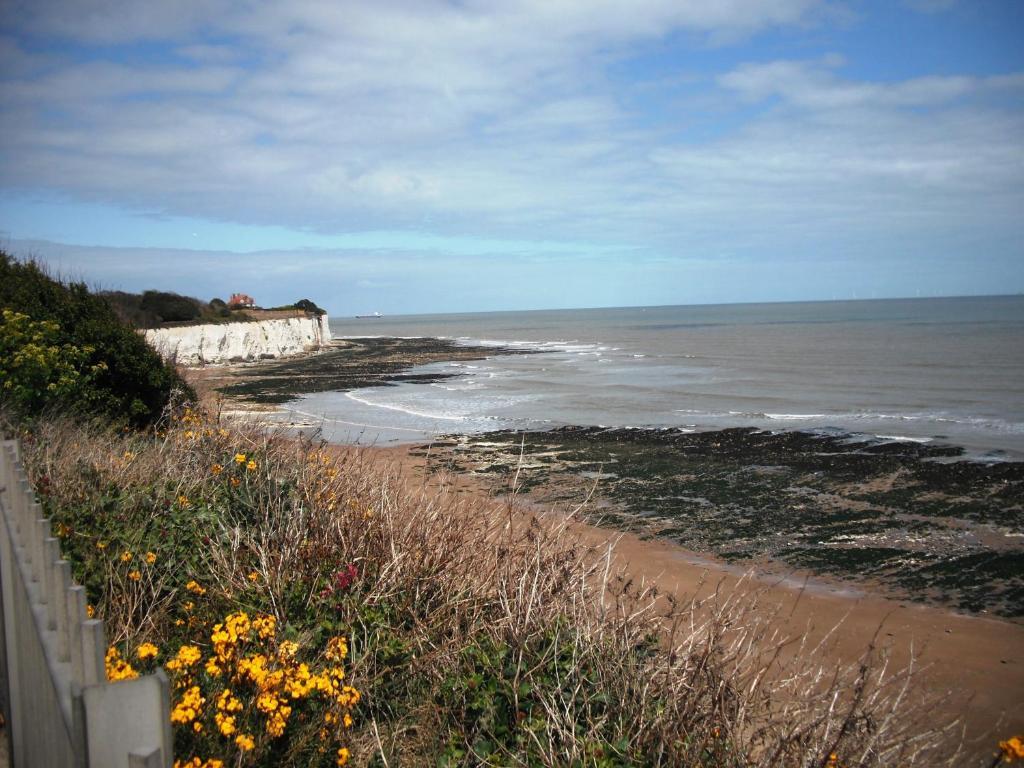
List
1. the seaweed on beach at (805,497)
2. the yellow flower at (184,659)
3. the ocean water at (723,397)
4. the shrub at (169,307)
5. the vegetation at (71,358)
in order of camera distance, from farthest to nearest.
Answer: the shrub at (169,307)
the ocean water at (723,397)
the seaweed on beach at (805,497)
the vegetation at (71,358)
the yellow flower at (184,659)

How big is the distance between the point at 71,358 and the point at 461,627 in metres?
8.71

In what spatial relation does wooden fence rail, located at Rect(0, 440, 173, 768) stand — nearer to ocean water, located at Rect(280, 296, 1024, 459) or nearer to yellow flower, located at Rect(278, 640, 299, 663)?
yellow flower, located at Rect(278, 640, 299, 663)

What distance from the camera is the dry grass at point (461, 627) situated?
388 centimetres

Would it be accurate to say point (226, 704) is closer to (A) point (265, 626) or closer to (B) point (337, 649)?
(A) point (265, 626)

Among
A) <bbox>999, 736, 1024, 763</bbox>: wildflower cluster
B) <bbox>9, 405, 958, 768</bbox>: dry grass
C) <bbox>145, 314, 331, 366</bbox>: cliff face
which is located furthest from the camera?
<bbox>145, 314, 331, 366</bbox>: cliff face

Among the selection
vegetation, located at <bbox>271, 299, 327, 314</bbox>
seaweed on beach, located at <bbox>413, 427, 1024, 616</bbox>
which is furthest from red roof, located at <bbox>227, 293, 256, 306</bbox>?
seaweed on beach, located at <bbox>413, 427, 1024, 616</bbox>

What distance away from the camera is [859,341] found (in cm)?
6325

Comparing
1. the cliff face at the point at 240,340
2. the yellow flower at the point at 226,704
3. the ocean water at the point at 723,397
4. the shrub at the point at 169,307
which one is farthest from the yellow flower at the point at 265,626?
the shrub at the point at 169,307

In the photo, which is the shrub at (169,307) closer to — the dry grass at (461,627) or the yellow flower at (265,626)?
the dry grass at (461,627)

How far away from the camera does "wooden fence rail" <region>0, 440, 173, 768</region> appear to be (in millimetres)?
1902

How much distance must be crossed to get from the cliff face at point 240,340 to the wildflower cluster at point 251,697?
1455 inches

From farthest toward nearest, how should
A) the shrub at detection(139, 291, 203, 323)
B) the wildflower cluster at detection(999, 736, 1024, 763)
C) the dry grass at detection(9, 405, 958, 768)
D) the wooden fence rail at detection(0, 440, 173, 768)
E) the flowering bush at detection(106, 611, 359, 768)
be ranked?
the shrub at detection(139, 291, 203, 323), the dry grass at detection(9, 405, 958, 768), the flowering bush at detection(106, 611, 359, 768), the wildflower cluster at detection(999, 736, 1024, 763), the wooden fence rail at detection(0, 440, 173, 768)

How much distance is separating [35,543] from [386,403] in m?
26.3

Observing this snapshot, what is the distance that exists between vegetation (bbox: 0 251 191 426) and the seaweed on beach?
6.13 m
